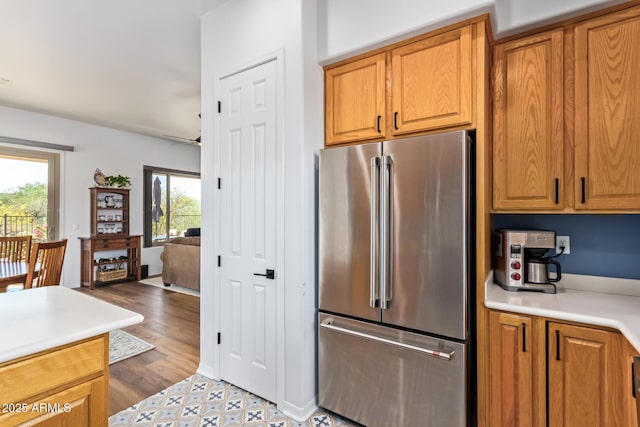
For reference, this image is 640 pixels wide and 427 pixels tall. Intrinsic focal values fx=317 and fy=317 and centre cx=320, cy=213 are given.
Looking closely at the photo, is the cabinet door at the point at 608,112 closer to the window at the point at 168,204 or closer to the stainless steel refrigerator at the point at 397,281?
the stainless steel refrigerator at the point at 397,281

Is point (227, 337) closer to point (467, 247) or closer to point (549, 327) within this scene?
point (467, 247)

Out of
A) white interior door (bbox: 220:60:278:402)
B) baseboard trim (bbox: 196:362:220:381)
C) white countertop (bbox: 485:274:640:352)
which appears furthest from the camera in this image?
baseboard trim (bbox: 196:362:220:381)

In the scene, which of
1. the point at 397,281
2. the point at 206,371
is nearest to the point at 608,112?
the point at 397,281

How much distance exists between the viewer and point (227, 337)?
2418 mm

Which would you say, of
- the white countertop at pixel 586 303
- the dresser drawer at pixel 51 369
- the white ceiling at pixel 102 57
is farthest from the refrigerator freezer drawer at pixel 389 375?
the white ceiling at pixel 102 57

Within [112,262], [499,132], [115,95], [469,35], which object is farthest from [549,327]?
[112,262]

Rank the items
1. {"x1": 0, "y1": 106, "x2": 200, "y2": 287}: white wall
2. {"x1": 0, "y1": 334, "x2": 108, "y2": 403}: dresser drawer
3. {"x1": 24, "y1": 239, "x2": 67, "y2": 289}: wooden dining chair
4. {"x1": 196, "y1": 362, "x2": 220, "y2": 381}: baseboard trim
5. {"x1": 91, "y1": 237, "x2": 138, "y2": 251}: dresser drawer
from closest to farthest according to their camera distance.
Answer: {"x1": 0, "y1": 334, "x2": 108, "y2": 403}: dresser drawer, {"x1": 196, "y1": 362, "x2": 220, "y2": 381}: baseboard trim, {"x1": 24, "y1": 239, "x2": 67, "y2": 289}: wooden dining chair, {"x1": 0, "y1": 106, "x2": 200, "y2": 287}: white wall, {"x1": 91, "y1": 237, "x2": 138, "y2": 251}: dresser drawer

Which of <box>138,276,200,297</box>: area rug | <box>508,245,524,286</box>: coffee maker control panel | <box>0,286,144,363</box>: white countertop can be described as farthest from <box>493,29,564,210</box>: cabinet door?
<box>138,276,200,297</box>: area rug

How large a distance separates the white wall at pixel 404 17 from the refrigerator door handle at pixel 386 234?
0.79 metres

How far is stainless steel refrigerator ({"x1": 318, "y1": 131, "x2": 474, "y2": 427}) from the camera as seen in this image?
162cm

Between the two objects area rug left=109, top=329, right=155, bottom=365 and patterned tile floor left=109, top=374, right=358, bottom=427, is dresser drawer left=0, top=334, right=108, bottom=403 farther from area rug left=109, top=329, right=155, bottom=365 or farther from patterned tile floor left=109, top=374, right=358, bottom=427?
area rug left=109, top=329, right=155, bottom=365

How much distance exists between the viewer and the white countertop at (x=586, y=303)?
1.38 metres

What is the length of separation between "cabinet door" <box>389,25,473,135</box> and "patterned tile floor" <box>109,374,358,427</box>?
1.92 meters

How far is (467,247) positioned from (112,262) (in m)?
6.08
